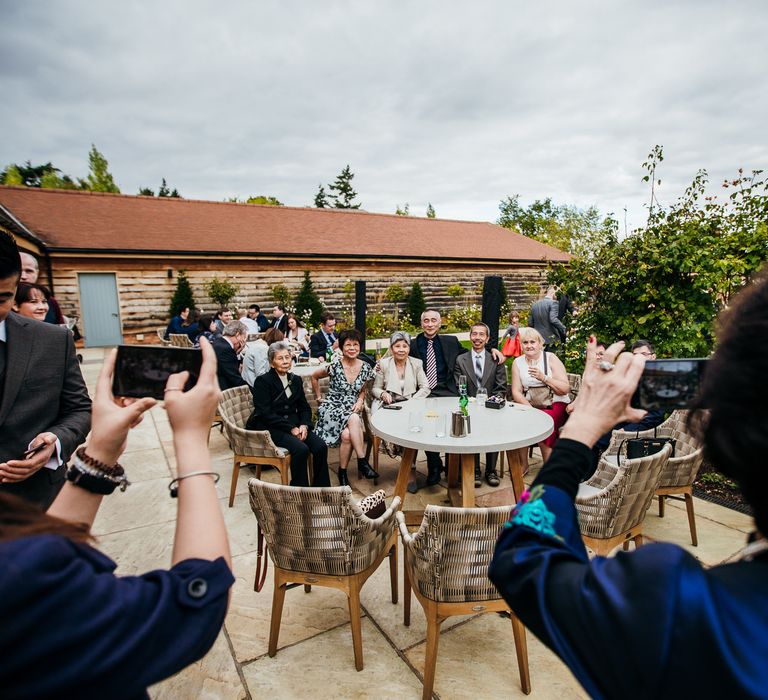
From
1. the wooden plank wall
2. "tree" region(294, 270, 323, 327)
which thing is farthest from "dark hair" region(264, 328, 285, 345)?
the wooden plank wall

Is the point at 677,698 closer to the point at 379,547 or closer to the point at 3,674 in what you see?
the point at 3,674

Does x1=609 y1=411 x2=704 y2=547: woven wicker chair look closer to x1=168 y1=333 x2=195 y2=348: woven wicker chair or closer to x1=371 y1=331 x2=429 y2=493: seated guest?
x1=371 y1=331 x2=429 y2=493: seated guest

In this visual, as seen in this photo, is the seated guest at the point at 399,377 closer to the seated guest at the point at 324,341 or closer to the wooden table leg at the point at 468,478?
the wooden table leg at the point at 468,478

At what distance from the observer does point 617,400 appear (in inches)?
41.6

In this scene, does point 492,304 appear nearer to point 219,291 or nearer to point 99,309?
point 219,291

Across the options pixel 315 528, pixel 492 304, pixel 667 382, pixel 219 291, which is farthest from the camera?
pixel 219 291

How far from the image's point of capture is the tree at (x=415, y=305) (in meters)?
21.2

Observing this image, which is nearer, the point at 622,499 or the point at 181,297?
the point at 622,499

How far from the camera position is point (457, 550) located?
2.19 metres

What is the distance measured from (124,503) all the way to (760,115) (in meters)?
8.33

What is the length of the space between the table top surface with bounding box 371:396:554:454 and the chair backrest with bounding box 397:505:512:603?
1.13m

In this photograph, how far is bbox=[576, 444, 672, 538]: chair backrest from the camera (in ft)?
8.93

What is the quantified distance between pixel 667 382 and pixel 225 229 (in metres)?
21.3

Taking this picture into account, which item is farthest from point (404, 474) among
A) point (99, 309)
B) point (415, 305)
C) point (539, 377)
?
point (415, 305)
